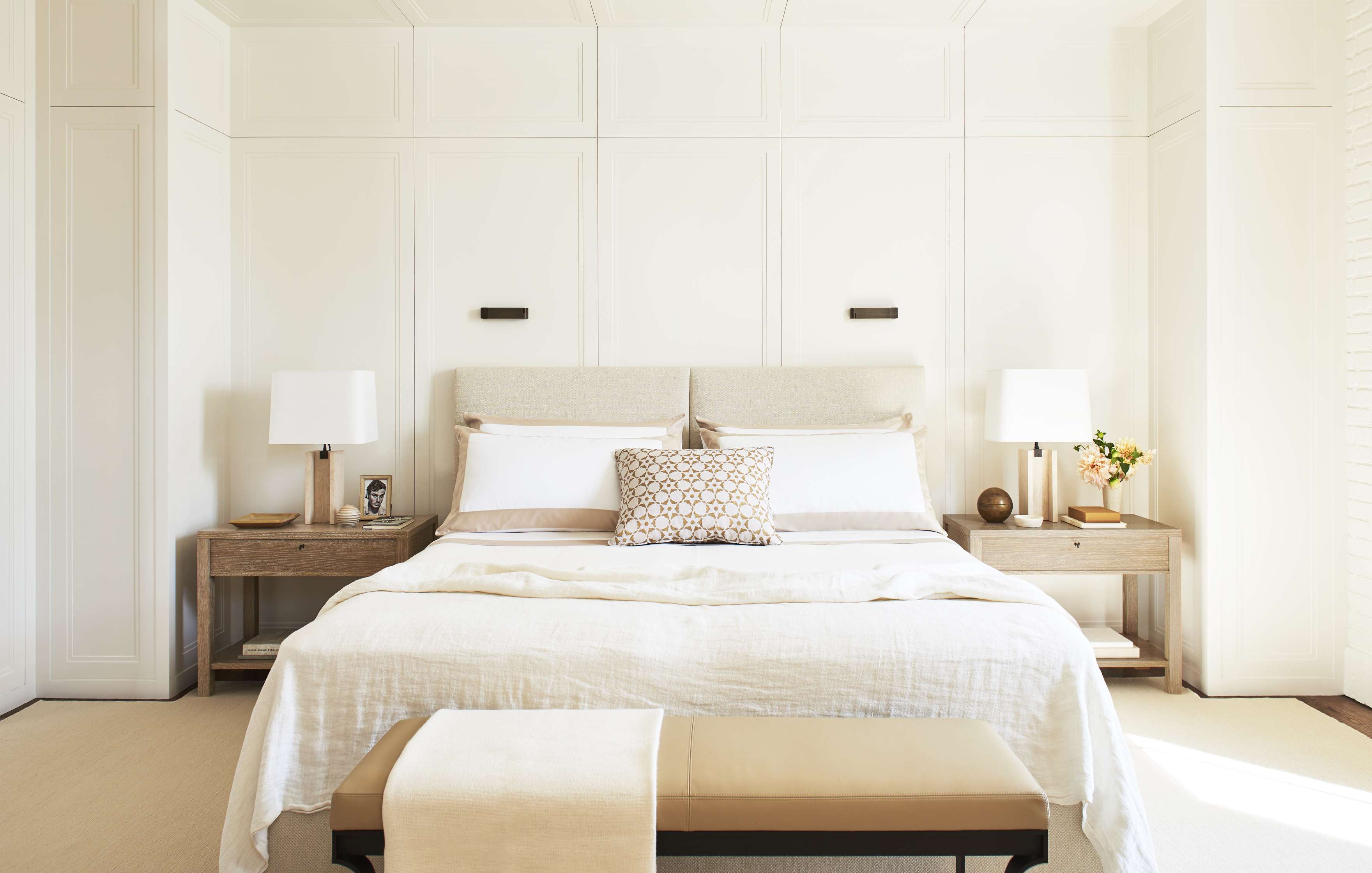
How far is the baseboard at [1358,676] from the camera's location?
9.87 feet

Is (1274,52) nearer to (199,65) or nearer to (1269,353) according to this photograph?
(1269,353)

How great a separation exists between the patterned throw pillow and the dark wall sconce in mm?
1014

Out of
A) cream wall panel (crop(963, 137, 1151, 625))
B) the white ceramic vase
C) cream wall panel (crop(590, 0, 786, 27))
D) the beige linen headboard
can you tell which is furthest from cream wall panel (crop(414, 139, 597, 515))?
the white ceramic vase

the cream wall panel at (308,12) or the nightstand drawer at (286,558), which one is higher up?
the cream wall panel at (308,12)

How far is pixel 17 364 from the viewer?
119 inches

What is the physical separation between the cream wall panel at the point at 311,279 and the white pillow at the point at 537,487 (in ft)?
2.46

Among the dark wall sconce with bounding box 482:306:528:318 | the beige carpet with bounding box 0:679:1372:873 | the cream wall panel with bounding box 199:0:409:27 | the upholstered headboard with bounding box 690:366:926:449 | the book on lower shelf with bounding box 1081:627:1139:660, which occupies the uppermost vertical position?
the cream wall panel with bounding box 199:0:409:27

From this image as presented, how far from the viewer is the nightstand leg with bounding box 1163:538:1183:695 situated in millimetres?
3133

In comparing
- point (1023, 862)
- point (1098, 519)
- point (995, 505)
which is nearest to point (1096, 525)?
point (1098, 519)

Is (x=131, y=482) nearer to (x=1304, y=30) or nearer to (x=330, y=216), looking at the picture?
(x=330, y=216)

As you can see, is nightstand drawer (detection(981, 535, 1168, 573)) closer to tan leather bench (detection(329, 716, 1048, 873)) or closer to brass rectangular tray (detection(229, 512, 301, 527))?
tan leather bench (detection(329, 716, 1048, 873))

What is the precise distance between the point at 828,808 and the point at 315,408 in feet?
8.57

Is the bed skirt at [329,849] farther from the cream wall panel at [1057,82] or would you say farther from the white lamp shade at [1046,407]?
the cream wall panel at [1057,82]

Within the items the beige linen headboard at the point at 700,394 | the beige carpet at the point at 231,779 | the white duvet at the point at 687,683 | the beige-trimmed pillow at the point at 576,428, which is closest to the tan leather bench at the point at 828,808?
the white duvet at the point at 687,683
